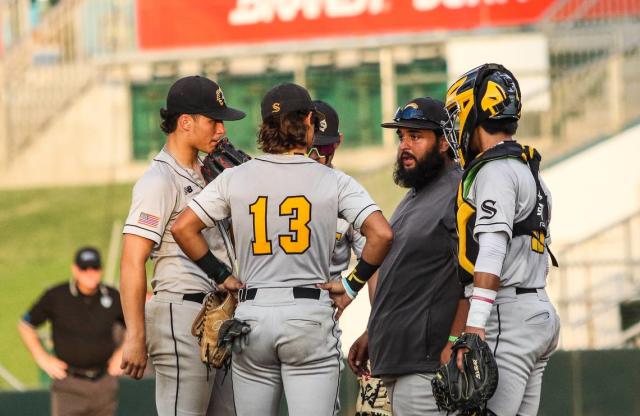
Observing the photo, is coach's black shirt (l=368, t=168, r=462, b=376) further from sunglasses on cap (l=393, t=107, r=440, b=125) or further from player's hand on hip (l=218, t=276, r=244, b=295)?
player's hand on hip (l=218, t=276, r=244, b=295)

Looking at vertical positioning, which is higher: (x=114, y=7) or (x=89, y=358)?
(x=114, y=7)

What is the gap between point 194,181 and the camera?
657cm

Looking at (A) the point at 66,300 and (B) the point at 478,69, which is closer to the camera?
(B) the point at 478,69

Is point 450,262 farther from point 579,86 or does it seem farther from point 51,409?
point 579,86

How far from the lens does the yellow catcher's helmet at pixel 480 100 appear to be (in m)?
5.82

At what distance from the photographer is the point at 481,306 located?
552cm

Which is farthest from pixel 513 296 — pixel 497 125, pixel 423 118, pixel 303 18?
pixel 303 18

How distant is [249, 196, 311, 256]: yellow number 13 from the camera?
5871mm

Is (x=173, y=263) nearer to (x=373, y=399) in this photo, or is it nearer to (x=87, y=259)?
(x=373, y=399)

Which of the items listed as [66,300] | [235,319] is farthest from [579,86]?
[235,319]

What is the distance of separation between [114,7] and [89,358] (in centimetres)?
1136

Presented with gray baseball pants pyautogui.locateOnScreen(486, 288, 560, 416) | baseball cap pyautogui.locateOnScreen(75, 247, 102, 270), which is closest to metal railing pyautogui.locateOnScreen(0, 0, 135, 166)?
baseball cap pyautogui.locateOnScreen(75, 247, 102, 270)

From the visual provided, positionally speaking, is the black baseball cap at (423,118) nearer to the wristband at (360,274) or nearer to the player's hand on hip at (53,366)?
the wristband at (360,274)

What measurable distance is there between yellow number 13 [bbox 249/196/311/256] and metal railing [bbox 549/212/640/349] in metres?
7.83
